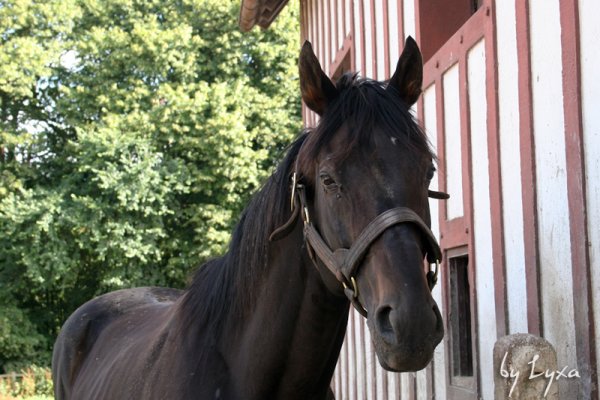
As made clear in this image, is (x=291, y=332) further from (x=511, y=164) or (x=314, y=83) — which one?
(x=511, y=164)

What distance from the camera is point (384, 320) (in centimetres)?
225

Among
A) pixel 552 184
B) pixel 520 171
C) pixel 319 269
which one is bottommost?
pixel 319 269

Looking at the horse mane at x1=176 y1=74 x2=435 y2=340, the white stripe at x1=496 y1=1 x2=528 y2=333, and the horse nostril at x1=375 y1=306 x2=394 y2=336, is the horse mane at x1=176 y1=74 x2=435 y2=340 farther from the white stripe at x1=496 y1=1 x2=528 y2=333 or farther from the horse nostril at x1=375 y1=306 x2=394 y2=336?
the white stripe at x1=496 y1=1 x2=528 y2=333

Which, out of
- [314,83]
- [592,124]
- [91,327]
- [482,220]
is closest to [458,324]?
[482,220]

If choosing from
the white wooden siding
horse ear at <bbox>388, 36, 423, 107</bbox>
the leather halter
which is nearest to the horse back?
the leather halter

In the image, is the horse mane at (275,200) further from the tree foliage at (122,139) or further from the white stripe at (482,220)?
the tree foliage at (122,139)

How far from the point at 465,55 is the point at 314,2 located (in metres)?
5.53

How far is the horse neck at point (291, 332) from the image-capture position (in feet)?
9.22

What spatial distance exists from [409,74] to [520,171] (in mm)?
1164

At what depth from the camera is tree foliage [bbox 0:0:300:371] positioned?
20.6 m

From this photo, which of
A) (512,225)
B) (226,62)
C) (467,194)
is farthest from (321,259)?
(226,62)

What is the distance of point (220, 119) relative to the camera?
20.9 metres

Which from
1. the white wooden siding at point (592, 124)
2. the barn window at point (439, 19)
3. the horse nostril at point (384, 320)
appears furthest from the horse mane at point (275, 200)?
the barn window at point (439, 19)

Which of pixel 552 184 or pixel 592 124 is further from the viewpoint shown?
pixel 552 184
